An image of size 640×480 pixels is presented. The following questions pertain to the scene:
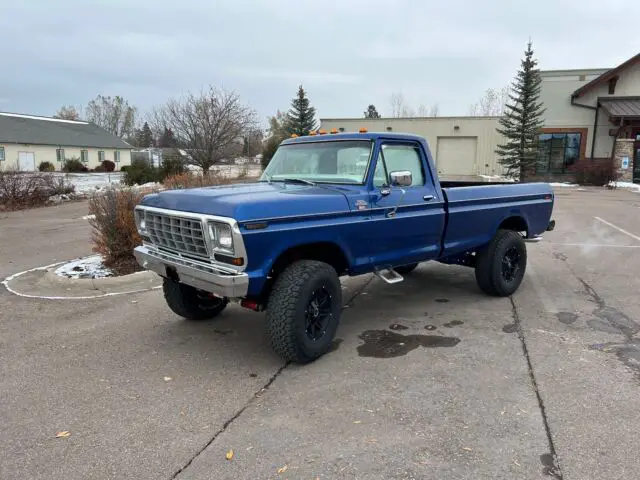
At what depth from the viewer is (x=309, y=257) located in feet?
14.9

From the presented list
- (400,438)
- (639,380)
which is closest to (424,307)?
A: (639,380)

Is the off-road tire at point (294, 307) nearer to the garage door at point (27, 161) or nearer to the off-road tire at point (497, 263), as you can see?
the off-road tire at point (497, 263)

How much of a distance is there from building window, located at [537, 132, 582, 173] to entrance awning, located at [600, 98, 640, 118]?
2559mm

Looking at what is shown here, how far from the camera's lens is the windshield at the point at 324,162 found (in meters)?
4.83

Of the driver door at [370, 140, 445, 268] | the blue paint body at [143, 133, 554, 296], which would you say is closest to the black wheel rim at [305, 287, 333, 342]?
the blue paint body at [143, 133, 554, 296]

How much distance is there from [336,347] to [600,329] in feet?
9.07

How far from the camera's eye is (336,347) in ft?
15.5

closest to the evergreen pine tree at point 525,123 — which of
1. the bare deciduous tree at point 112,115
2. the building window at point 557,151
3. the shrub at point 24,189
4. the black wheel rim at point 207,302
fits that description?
the building window at point 557,151

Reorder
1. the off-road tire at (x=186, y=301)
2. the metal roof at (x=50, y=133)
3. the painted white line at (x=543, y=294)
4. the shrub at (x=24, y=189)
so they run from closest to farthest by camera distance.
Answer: the off-road tire at (x=186, y=301)
the painted white line at (x=543, y=294)
the shrub at (x=24, y=189)
the metal roof at (x=50, y=133)

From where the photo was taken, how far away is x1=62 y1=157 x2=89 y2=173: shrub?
47759 millimetres

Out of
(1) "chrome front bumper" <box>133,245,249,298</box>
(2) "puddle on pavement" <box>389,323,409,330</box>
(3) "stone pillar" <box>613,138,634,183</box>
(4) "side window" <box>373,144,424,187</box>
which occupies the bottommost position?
(2) "puddle on pavement" <box>389,323,409,330</box>

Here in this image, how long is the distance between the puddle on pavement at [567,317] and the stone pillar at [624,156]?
2820 centimetres

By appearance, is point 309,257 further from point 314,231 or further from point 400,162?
point 400,162

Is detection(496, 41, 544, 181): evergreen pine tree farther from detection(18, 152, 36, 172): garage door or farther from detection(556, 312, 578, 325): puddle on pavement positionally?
detection(18, 152, 36, 172): garage door
